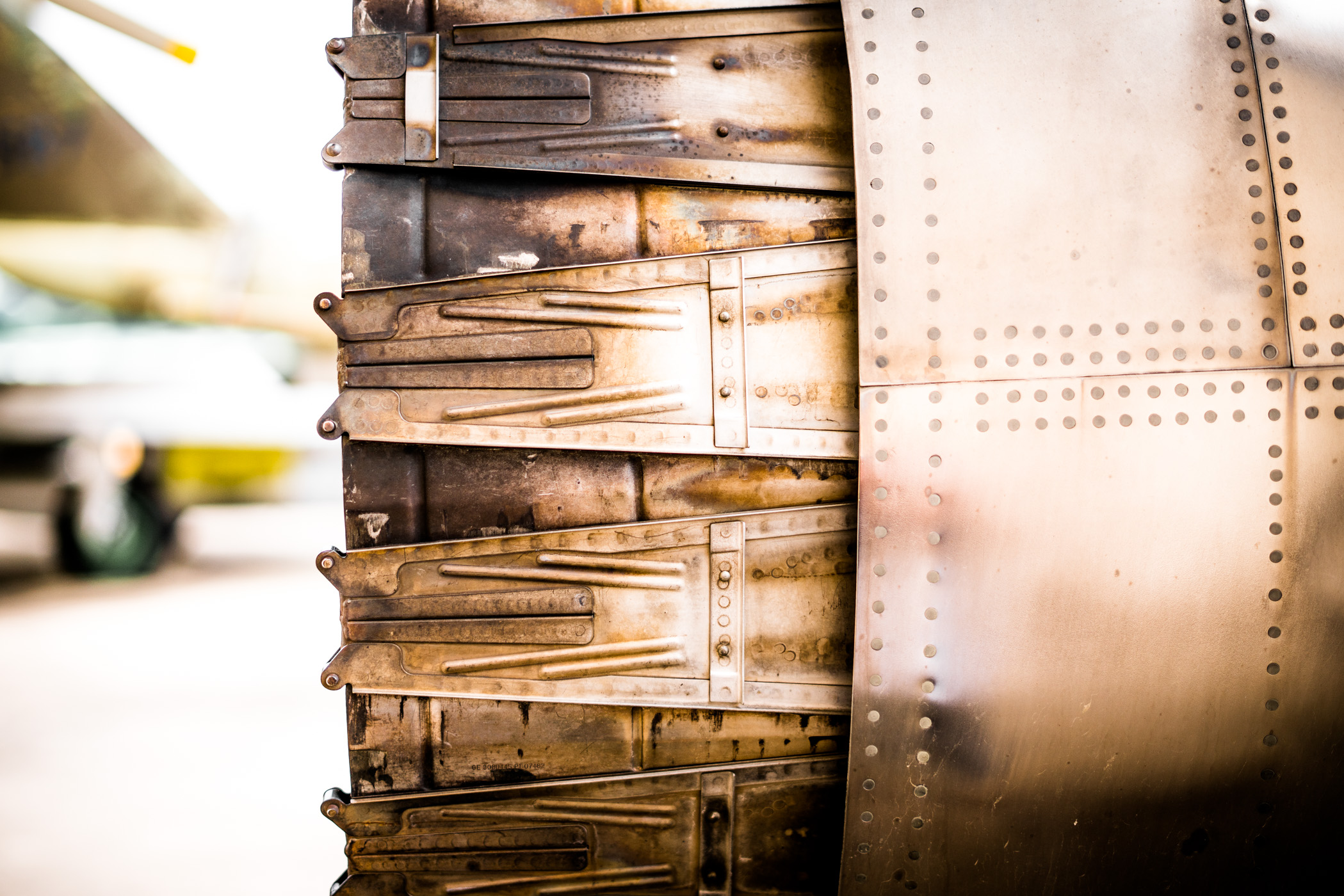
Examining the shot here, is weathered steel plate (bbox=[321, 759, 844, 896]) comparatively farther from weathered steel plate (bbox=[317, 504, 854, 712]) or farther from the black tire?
the black tire

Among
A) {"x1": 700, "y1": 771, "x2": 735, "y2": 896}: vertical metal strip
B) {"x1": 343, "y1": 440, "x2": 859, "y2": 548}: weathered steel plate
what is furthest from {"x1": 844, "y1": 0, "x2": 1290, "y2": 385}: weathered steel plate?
{"x1": 700, "y1": 771, "x2": 735, "y2": 896}: vertical metal strip

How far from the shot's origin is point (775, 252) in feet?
7.75

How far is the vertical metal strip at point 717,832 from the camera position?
8.02 ft

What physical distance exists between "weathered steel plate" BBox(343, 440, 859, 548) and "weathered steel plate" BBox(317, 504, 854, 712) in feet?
0.25

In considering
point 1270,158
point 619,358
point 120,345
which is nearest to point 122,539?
point 120,345

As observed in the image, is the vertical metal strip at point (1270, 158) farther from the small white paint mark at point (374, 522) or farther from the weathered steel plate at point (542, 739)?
the small white paint mark at point (374, 522)

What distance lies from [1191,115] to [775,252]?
1279 millimetres

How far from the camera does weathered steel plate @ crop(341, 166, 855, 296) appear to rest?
2.44m

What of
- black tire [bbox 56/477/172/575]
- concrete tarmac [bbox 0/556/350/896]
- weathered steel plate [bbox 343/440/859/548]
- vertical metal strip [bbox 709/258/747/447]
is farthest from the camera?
black tire [bbox 56/477/172/575]

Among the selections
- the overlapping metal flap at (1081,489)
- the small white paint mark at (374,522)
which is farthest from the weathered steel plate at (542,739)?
the small white paint mark at (374,522)

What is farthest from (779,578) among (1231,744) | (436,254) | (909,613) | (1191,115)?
(1191,115)

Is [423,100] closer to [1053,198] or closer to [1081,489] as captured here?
[1053,198]

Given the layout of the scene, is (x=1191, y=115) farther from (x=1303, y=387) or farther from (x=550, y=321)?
(x=550, y=321)

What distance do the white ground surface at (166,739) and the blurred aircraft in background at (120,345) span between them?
98 centimetres
